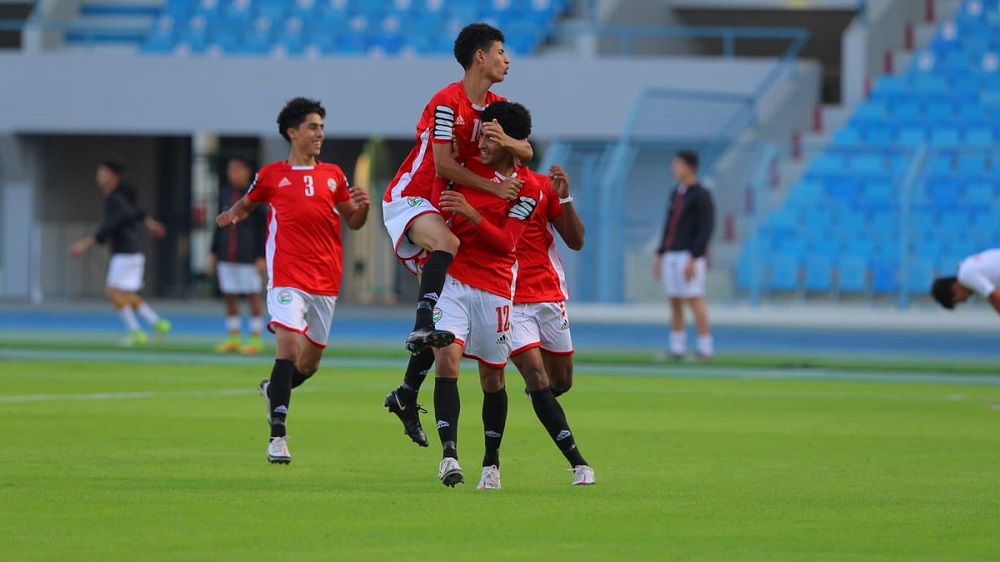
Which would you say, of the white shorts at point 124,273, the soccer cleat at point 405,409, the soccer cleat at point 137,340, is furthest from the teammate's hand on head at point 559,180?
the soccer cleat at point 137,340

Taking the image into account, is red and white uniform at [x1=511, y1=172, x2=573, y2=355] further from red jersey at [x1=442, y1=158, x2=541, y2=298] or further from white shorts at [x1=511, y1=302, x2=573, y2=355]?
red jersey at [x1=442, y1=158, x2=541, y2=298]

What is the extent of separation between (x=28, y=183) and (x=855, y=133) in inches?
629

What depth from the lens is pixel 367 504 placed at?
812 cm

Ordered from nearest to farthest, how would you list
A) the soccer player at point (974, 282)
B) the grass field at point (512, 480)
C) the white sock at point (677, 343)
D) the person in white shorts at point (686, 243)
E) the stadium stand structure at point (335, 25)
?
the grass field at point (512, 480) → the soccer player at point (974, 282) → the person in white shorts at point (686, 243) → the white sock at point (677, 343) → the stadium stand structure at point (335, 25)

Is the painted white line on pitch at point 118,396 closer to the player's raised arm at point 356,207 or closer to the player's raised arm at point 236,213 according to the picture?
the player's raised arm at point 236,213

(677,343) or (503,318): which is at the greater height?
(503,318)

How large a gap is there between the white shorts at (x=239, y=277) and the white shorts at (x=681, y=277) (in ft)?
16.2

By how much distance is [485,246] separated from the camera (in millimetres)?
8836

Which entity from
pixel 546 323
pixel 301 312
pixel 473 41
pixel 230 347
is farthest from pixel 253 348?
pixel 473 41

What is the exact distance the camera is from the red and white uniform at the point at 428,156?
8867 millimetres

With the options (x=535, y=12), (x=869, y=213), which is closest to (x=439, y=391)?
(x=869, y=213)

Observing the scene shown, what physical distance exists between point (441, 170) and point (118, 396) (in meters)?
6.92

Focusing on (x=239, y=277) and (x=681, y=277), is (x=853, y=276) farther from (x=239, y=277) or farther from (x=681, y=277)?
(x=239, y=277)

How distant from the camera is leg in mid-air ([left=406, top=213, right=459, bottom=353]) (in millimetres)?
8484
